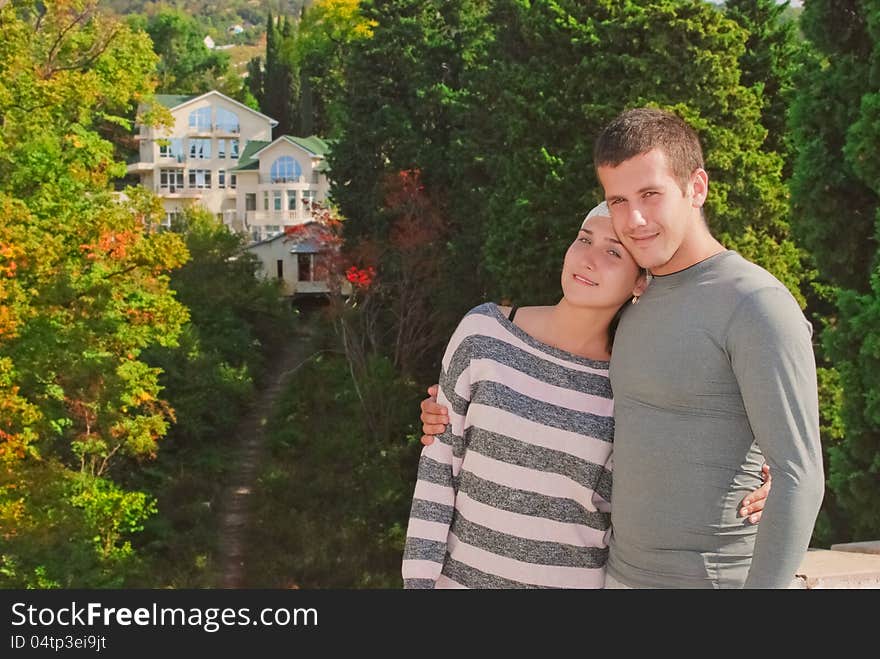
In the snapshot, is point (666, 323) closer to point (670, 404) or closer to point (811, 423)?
point (670, 404)

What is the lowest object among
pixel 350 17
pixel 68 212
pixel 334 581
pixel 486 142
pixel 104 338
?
pixel 334 581

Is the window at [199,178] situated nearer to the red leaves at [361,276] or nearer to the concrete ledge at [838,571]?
the red leaves at [361,276]

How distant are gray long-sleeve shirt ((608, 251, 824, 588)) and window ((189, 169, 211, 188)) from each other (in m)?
47.9

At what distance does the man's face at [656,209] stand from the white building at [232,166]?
41.9m

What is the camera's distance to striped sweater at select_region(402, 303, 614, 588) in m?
2.99

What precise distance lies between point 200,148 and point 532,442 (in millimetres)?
48116

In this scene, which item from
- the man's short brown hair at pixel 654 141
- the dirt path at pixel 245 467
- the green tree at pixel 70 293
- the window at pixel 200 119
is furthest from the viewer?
the window at pixel 200 119

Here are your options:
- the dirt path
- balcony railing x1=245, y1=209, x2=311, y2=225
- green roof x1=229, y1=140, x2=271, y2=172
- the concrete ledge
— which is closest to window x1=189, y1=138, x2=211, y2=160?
green roof x1=229, y1=140, x2=271, y2=172

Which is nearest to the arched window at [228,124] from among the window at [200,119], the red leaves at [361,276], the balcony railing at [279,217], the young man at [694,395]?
the window at [200,119]

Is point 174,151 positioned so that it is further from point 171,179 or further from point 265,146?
point 265,146

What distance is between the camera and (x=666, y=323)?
107 inches

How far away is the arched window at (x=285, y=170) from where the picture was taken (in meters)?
45.0

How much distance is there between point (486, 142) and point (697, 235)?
1754 cm

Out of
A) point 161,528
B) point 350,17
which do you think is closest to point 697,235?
point 161,528
